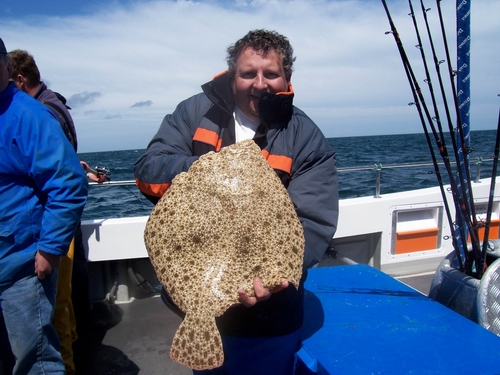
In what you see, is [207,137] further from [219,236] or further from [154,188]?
[219,236]

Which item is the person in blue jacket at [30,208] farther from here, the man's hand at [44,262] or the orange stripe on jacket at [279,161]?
the orange stripe on jacket at [279,161]

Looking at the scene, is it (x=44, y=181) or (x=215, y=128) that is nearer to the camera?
(x=215, y=128)

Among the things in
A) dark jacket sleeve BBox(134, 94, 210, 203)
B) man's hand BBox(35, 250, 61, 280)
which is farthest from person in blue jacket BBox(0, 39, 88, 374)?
dark jacket sleeve BBox(134, 94, 210, 203)

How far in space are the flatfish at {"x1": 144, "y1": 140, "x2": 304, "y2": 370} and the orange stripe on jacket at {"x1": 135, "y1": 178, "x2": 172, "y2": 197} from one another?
87 millimetres

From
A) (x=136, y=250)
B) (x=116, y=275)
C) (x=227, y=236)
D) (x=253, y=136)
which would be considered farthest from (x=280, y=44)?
(x=116, y=275)

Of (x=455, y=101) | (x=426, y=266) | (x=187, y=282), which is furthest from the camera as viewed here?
(x=426, y=266)

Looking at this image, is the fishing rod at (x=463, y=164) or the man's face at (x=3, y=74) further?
the fishing rod at (x=463, y=164)

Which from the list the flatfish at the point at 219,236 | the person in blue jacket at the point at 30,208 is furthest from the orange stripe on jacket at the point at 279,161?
the person in blue jacket at the point at 30,208

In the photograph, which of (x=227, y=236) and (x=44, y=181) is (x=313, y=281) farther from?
(x=44, y=181)

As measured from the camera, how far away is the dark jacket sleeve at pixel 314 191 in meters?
1.96

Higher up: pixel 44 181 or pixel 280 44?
pixel 280 44

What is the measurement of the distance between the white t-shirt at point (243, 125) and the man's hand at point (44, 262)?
1.19 metres

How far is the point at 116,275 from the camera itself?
436cm

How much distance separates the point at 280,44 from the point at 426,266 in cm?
396
